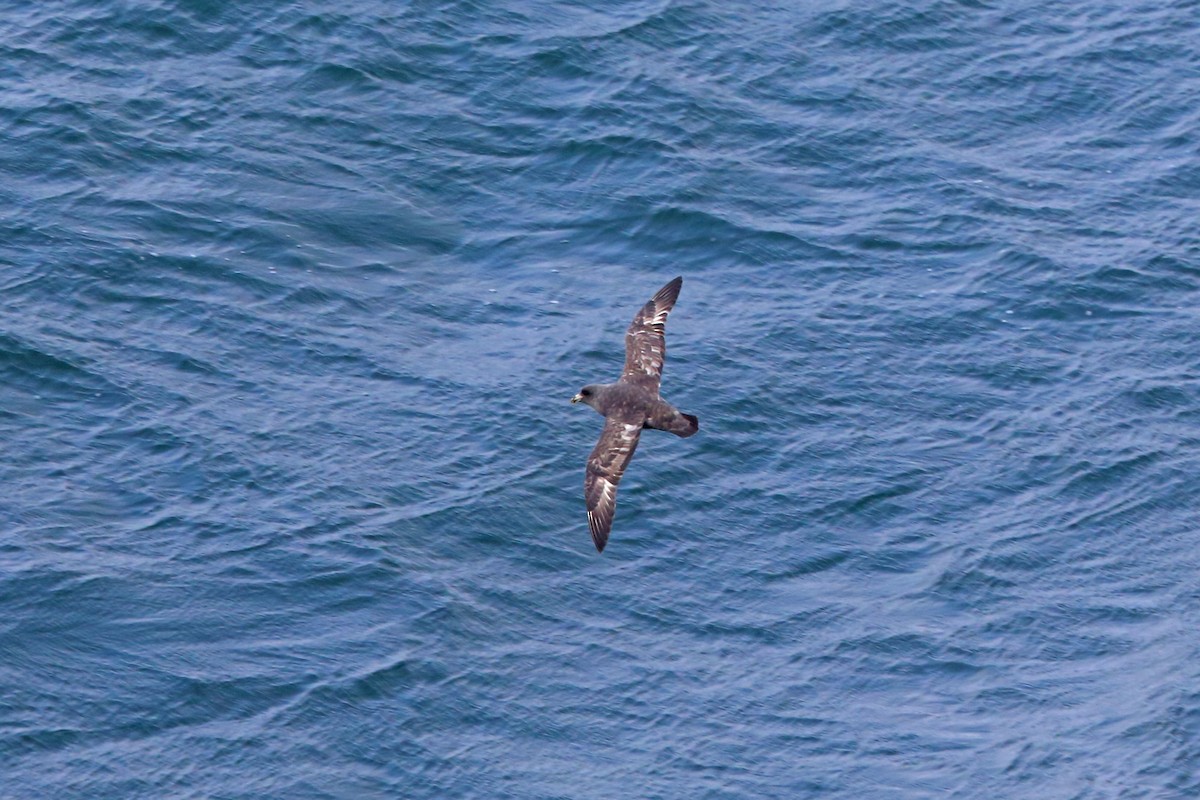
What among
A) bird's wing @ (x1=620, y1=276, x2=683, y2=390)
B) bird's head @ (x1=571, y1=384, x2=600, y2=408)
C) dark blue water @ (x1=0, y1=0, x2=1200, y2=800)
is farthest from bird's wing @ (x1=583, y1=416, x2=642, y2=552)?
dark blue water @ (x1=0, y1=0, x2=1200, y2=800)

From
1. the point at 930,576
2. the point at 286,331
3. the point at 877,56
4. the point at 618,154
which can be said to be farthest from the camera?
the point at 877,56

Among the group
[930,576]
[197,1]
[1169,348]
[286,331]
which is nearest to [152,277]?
[286,331]

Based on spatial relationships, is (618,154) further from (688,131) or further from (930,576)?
(930,576)

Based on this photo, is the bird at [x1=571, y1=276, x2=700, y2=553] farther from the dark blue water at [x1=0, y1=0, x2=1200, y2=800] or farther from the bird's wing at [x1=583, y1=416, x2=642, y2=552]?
the dark blue water at [x1=0, y1=0, x2=1200, y2=800]

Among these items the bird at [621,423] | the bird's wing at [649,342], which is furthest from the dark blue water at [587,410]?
the bird at [621,423]

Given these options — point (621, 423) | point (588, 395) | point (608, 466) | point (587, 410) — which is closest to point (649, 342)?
point (588, 395)

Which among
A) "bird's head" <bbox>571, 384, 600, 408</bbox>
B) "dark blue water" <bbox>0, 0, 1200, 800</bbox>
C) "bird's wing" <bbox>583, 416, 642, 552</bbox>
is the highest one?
"bird's head" <bbox>571, 384, 600, 408</bbox>

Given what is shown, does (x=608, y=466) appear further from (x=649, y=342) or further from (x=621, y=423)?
(x=649, y=342)
